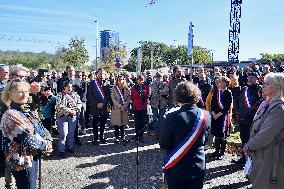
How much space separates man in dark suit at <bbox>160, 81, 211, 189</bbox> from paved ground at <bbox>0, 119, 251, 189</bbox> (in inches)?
100.0

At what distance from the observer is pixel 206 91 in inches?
381

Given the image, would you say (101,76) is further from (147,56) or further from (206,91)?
(147,56)

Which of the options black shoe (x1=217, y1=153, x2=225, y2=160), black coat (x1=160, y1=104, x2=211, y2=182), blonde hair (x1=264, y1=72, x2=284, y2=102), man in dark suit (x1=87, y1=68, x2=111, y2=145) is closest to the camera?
black coat (x1=160, y1=104, x2=211, y2=182)

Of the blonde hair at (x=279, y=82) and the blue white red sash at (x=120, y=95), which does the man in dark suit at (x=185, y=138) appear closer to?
the blonde hair at (x=279, y=82)

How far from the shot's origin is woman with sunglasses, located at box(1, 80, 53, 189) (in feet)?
12.6

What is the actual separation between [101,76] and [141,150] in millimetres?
2580

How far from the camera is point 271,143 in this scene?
12.6 feet

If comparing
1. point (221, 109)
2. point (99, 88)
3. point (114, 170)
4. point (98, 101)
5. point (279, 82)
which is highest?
point (279, 82)

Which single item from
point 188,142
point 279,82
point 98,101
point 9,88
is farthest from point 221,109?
point 9,88

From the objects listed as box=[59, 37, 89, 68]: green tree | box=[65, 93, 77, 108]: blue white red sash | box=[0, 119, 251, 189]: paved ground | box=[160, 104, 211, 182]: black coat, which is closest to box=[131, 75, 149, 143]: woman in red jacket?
box=[0, 119, 251, 189]: paved ground

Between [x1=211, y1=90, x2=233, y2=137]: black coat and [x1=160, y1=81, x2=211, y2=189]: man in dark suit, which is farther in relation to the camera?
[x1=211, y1=90, x2=233, y2=137]: black coat

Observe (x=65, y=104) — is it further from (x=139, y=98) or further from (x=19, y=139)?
(x=19, y=139)

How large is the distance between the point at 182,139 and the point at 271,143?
1.03 meters

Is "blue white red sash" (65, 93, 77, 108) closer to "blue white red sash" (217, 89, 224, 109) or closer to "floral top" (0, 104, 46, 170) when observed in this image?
"blue white red sash" (217, 89, 224, 109)
